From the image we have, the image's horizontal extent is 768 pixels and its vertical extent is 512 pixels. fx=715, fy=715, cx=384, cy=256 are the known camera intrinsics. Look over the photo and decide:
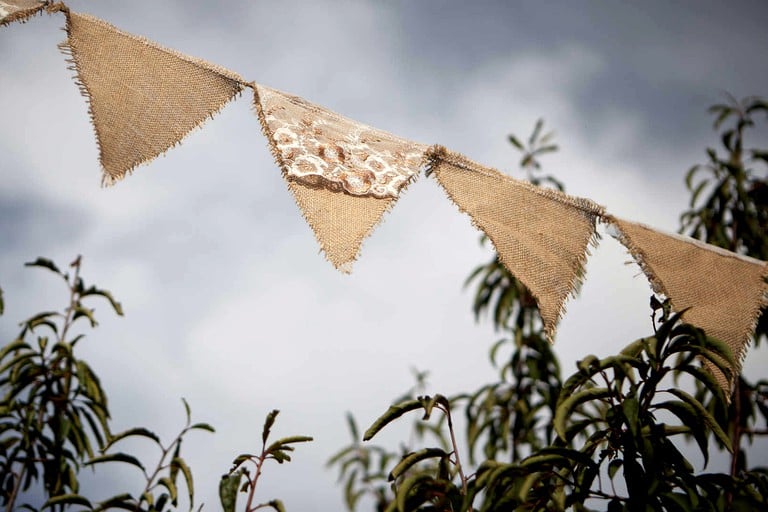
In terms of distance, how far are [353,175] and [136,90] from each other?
0.56 m

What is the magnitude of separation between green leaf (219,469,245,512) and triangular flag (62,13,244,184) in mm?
731

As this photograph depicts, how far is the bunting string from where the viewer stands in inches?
65.3

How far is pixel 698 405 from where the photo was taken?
4.69ft

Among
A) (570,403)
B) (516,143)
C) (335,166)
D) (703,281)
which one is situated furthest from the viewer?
(516,143)

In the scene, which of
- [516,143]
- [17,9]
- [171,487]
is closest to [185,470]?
[171,487]

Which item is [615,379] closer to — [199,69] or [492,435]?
[199,69]

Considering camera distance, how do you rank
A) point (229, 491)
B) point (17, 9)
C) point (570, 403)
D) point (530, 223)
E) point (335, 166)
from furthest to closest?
1. point (530, 223)
2. point (335, 166)
3. point (17, 9)
4. point (570, 403)
5. point (229, 491)

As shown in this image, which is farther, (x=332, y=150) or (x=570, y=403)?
(x=332, y=150)

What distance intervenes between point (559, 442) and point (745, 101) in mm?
2119

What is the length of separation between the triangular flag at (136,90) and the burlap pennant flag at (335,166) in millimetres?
138

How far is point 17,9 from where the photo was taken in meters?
1.62

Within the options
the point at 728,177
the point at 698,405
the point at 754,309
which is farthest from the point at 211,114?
the point at 728,177

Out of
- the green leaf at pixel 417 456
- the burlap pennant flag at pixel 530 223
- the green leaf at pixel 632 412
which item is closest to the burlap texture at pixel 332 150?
the burlap pennant flag at pixel 530 223

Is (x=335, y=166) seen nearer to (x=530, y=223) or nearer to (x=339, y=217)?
(x=339, y=217)
